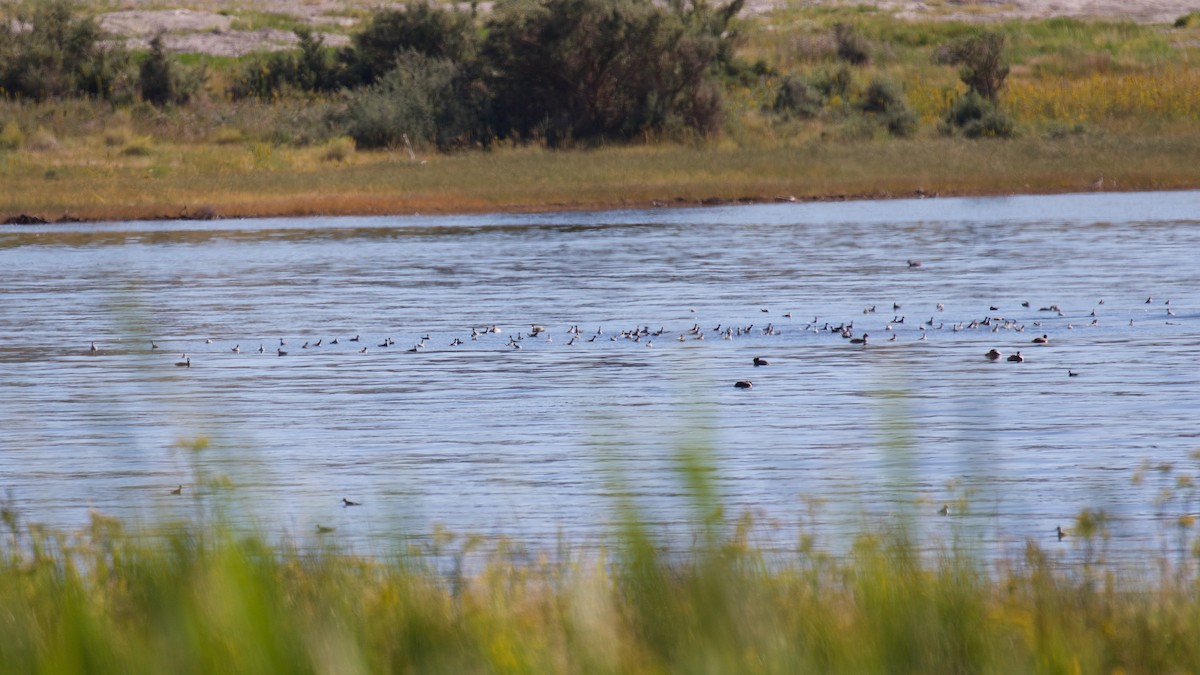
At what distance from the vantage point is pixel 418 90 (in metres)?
43.7

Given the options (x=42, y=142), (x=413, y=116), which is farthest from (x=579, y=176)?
(x=42, y=142)

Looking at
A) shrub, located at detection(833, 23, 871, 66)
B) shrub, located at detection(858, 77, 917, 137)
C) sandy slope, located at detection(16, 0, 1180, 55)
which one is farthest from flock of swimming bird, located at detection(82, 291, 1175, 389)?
sandy slope, located at detection(16, 0, 1180, 55)

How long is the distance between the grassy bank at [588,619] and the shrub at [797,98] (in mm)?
40504

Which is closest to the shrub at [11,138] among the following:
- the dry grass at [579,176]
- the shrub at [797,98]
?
the dry grass at [579,176]

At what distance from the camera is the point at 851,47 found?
57.6 m

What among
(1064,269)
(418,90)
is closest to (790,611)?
(1064,269)

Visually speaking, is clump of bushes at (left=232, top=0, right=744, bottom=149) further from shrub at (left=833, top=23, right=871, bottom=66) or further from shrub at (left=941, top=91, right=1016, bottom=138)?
shrub at (left=833, top=23, right=871, bottom=66)

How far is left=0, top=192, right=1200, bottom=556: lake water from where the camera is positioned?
9.44m

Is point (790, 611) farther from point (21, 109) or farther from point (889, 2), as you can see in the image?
point (889, 2)

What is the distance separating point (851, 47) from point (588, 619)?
54.4 meters

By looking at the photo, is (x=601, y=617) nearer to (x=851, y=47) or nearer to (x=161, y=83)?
(x=161, y=83)

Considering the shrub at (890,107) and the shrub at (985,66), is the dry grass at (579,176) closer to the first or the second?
the shrub at (890,107)

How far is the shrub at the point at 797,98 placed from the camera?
4678 cm

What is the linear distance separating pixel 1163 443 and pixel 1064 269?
1265 cm
